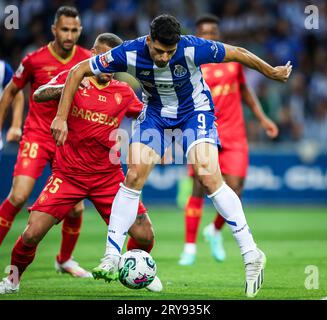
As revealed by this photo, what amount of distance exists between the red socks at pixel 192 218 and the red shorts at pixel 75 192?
2.60m

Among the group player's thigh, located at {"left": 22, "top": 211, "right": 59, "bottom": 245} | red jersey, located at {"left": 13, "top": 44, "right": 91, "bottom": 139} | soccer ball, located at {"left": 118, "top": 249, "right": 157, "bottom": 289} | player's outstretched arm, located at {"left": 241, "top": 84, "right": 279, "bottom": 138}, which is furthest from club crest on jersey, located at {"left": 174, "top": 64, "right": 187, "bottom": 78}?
player's outstretched arm, located at {"left": 241, "top": 84, "right": 279, "bottom": 138}

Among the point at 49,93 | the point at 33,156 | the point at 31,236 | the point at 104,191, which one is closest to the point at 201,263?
the point at 33,156

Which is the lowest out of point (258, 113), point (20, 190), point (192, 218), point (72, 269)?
point (72, 269)

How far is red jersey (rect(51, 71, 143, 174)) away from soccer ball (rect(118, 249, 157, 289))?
1012 mm

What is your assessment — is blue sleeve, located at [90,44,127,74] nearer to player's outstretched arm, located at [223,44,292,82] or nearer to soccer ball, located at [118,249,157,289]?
player's outstretched arm, located at [223,44,292,82]

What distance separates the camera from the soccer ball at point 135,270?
22.2 ft

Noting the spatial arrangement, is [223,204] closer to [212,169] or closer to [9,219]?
[212,169]

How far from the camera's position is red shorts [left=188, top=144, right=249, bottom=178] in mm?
10328

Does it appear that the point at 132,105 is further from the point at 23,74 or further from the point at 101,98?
the point at 23,74

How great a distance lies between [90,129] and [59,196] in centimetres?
67

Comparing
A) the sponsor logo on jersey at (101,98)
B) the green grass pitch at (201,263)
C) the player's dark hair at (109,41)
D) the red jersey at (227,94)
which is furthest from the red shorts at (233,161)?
the player's dark hair at (109,41)

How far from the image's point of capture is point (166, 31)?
655 centimetres

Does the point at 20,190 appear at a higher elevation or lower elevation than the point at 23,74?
lower

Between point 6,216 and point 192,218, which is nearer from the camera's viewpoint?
point 6,216
